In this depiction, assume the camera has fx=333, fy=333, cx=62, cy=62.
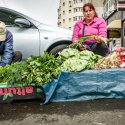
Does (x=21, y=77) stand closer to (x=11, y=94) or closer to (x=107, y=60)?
(x=11, y=94)

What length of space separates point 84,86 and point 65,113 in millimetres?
844

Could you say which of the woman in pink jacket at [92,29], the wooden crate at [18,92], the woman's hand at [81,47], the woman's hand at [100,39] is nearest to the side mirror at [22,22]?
the woman in pink jacket at [92,29]

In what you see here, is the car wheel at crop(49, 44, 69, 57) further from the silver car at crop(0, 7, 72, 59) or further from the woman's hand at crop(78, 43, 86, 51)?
the woman's hand at crop(78, 43, 86, 51)

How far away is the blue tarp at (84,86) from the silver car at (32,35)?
2.34 metres

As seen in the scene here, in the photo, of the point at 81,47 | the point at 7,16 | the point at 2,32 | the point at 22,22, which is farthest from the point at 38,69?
the point at 7,16

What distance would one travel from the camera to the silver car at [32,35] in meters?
7.53

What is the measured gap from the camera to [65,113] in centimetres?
461

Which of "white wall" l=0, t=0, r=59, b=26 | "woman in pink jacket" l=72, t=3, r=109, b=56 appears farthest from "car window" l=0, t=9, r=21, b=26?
"woman in pink jacket" l=72, t=3, r=109, b=56

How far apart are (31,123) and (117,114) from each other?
1176mm

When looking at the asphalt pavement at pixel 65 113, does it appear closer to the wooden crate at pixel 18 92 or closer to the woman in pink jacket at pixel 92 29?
the wooden crate at pixel 18 92

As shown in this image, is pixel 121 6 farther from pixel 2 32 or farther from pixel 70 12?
pixel 70 12

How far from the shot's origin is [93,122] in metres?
4.15

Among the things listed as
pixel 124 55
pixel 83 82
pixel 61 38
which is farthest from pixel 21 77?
pixel 61 38

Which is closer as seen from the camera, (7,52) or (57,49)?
(7,52)
